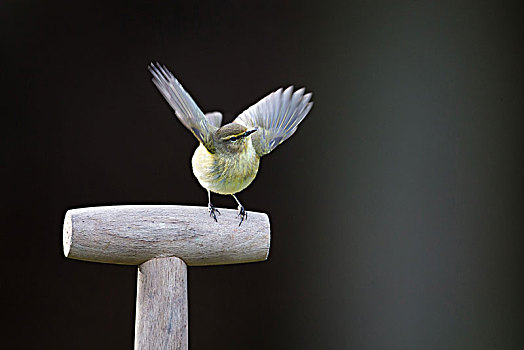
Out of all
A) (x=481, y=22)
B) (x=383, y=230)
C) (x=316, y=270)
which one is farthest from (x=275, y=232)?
(x=481, y=22)

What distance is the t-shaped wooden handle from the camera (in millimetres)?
1265

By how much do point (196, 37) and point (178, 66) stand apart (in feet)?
0.45

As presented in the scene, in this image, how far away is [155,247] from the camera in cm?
131

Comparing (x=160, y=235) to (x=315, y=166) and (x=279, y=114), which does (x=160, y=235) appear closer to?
(x=279, y=114)

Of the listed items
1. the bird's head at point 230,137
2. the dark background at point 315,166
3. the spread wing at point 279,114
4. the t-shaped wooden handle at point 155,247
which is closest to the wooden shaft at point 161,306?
the t-shaped wooden handle at point 155,247

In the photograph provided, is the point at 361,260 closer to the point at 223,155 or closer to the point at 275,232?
the point at 275,232

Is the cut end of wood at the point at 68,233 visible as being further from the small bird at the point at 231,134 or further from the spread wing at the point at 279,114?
the spread wing at the point at 279,114

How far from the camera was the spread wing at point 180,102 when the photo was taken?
1296 millimetres

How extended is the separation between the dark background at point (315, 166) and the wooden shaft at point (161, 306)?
1.08 meters

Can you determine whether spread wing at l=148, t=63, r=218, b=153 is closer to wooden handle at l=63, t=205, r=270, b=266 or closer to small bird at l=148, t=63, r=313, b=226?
small bird at l=148, t=63, r=313, b=226

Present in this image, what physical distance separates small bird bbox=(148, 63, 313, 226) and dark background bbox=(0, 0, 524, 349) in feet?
2.87

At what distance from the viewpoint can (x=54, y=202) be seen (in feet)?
7.55

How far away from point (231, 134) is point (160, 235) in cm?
27

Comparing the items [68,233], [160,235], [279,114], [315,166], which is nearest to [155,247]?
[160,235]
